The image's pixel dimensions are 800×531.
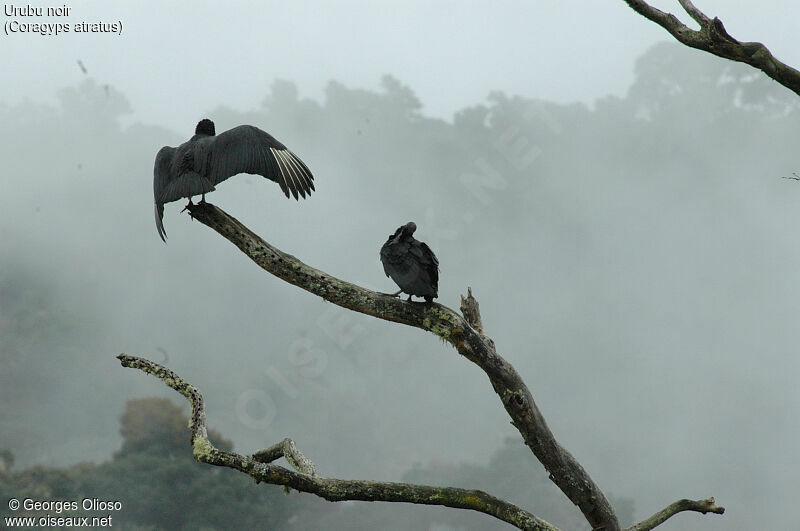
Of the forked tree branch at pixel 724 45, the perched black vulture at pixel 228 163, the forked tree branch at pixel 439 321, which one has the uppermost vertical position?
the forked tree branch at pixel 724 45

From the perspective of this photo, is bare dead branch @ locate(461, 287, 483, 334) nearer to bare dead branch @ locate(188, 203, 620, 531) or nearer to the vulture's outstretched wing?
bare dead branch @ locate(188, 203, 620, 531)

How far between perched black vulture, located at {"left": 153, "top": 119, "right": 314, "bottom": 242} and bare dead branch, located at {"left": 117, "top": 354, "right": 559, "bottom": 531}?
177 cm

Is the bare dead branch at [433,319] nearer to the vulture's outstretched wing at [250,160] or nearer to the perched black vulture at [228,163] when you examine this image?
the perched black vulture at [228,163]

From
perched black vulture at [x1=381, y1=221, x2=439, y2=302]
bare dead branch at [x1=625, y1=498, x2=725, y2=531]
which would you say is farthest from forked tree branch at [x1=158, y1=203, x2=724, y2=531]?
bare dead branch at [x1=625, y1=498, x2=725, y2=531]

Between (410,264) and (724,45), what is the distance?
3861 millimetres

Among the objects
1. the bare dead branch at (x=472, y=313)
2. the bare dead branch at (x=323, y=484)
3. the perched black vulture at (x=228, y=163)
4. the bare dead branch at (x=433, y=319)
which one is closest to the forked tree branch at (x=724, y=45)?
the bare dead branch at (x=472, y=313)

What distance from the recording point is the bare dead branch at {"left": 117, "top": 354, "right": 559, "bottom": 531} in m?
7.07

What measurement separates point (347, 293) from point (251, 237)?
1.14 metres

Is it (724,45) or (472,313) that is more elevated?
(724,45)

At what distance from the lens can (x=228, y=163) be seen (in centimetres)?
784

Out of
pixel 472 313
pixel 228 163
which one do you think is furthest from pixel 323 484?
pixel 228 163

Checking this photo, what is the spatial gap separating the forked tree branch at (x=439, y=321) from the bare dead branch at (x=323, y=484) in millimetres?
52

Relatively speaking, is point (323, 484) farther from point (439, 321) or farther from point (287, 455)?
point (439, 321)

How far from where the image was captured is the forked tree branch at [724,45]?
718 cm
